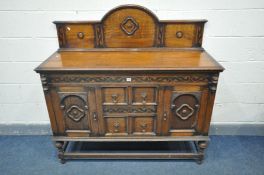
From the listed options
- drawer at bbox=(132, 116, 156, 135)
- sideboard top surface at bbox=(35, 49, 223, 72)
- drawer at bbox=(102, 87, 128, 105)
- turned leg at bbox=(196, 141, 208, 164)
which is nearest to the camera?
sideboard top surface at bbox=(35, 49, 223, 72)

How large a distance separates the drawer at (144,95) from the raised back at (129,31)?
1.38ft

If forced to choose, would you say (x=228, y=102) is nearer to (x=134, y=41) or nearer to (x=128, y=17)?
(x=134, y=41)

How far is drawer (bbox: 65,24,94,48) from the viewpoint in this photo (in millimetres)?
1638

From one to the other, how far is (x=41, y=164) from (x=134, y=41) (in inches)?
49.6

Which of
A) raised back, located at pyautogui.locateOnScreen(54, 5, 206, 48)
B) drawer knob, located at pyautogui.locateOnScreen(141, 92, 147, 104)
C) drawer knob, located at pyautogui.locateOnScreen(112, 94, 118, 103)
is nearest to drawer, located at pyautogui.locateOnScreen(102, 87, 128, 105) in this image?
drawer knob, located at pyautogui.locateOnScreen(112, 94, 118, 103)

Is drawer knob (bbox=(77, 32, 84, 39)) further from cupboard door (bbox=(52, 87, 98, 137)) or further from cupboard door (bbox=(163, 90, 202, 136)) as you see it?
cupboard door (bbox=(163, 90, 202, 136))

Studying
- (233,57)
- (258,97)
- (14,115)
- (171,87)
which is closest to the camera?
(171,87)

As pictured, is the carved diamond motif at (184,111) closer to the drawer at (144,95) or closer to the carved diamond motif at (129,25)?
the drawer at (144,95)

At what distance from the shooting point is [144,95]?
144 cm

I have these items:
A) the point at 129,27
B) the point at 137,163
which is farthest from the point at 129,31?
the point at 137,163

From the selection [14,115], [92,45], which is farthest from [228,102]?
[14,115]

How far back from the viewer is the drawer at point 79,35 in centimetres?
164

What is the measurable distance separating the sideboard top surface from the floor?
0.86 m

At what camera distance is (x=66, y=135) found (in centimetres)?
162
